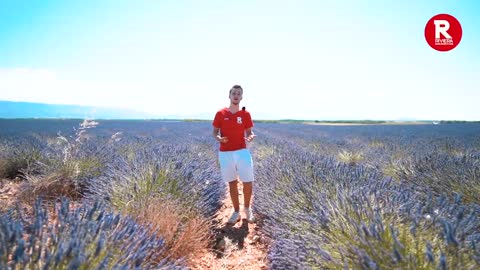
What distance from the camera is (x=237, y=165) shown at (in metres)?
3.37

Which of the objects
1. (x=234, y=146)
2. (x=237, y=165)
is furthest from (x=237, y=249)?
(x=234, y=146)

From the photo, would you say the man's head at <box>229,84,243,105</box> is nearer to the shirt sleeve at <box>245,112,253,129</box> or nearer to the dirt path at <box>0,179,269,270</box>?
the shirt sleeve at <box>245,112,253,129</box>

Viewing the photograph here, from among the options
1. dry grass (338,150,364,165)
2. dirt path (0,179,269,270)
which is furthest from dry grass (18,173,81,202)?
dry grass (338,150,364,165)

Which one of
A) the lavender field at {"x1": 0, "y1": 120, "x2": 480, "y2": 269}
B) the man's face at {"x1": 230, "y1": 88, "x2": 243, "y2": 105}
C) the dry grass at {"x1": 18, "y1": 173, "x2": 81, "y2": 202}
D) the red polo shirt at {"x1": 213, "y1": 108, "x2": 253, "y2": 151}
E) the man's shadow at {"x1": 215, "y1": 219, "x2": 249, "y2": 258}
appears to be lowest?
the man's shadow at {"x1": 215, "y1": 219, "x2": 249, "y2": 258}

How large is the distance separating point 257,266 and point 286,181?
1020 millimetres

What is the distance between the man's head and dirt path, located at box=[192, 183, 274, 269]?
1300 millimetres

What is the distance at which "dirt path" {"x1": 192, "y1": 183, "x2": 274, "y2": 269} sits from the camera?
241 centimetres

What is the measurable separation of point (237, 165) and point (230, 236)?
0.75 m

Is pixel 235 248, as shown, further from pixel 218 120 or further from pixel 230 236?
pixel 218 120

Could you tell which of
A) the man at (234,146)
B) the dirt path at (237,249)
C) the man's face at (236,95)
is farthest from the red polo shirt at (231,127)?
the dirt path at (237,249)

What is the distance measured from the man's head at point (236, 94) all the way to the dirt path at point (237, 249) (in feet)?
4.27

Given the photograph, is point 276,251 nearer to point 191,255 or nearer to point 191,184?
point 191,255

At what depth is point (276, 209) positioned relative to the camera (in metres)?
2.52

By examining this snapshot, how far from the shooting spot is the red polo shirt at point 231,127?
3.35m
